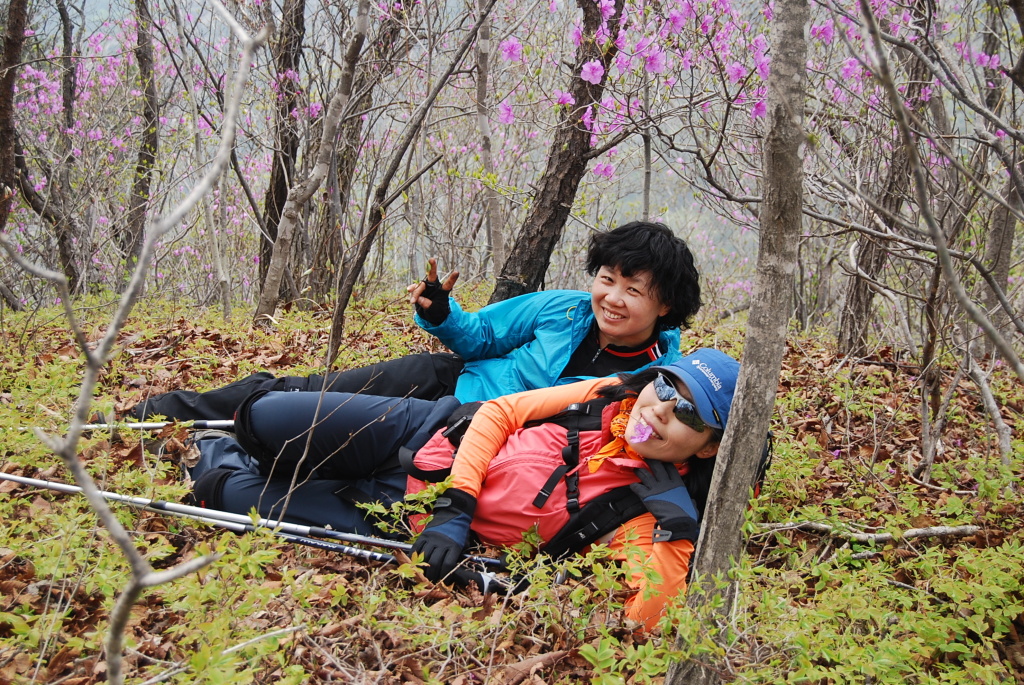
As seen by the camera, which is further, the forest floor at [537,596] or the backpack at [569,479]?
the backpack at [569,479]

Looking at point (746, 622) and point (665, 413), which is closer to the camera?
point (746, 622)

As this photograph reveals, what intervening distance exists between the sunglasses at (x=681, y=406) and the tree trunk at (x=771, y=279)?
0.71m

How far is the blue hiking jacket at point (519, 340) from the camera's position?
11.3ft

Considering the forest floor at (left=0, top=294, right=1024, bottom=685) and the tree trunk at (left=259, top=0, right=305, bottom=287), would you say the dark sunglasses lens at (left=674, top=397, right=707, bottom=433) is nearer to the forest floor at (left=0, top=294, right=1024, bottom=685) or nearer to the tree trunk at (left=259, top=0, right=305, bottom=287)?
the forest floor at (left=0, top=294, right=1024, bottom=685)

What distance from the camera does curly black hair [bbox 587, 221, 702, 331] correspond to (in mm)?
3154

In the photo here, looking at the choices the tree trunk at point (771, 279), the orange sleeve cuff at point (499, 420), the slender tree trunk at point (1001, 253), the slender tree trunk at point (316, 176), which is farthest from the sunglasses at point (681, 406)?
the slender tree trunk at point (316, 176)

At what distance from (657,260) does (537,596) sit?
160 cm

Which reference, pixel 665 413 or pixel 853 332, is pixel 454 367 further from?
pixel 853 332

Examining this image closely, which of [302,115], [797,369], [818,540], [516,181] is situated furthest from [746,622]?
[516,181]

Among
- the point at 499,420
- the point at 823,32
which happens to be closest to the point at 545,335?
the point at 499,420

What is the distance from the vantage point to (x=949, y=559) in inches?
103

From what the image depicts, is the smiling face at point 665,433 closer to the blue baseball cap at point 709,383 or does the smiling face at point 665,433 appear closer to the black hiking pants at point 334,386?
the blue baseball cap at point 709,383

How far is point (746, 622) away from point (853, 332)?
4030 millimetres

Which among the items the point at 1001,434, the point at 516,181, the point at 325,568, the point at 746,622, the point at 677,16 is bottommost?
the point at 325,568
